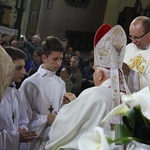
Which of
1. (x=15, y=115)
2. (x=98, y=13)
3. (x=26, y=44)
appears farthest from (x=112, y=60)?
(x=98, y=13)

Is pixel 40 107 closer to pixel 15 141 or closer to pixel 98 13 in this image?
pixel 15 141

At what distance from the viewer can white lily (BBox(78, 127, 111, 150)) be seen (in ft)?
3.40

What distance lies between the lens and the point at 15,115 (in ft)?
9.82

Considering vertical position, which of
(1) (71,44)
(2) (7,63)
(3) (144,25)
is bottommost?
(1) (71,44)

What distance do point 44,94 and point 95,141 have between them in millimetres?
2464

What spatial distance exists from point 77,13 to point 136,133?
1429 centimetres

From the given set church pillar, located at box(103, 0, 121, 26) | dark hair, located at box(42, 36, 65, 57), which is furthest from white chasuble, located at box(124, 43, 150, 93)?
church pillar, located at box(103, 0, 121, 26)

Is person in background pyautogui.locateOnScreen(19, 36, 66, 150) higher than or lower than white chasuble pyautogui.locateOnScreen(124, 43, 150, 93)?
lower

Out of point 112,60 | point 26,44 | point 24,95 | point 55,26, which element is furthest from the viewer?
point 55,26

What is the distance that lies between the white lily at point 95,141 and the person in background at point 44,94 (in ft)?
7.47

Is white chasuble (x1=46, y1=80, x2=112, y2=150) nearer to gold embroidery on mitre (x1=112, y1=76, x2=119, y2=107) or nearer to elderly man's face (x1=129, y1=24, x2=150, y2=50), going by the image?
gold embroidery on mitre (x1=112, y1=76, x2=119, y2=107)

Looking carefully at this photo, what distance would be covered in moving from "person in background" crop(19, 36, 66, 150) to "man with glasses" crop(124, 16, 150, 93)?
66 cm

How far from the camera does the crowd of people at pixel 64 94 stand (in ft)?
7.17

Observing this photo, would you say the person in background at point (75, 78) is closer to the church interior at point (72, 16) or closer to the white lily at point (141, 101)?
the church interior at point (72, 16)
